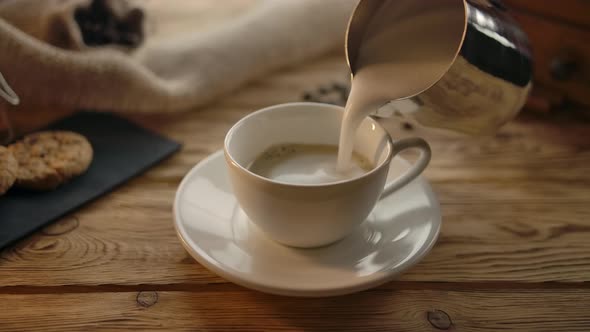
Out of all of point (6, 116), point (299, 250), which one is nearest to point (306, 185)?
point (299, 250)

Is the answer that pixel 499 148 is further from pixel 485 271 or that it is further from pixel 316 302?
pixel 316 302

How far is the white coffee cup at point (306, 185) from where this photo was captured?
1.76 feet

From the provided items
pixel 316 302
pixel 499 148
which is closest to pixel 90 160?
pixel 316 302

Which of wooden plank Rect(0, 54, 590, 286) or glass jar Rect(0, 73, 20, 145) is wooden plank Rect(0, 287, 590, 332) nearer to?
wooden plank Rect(0, 54, 590, 286)

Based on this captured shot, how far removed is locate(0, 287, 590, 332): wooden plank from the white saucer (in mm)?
41

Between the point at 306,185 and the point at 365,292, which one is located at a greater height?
the point at 306,185

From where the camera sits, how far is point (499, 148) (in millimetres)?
875

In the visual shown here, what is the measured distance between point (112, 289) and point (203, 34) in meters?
0.66

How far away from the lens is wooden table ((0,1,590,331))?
0.54m

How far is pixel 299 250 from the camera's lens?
1.95 ft

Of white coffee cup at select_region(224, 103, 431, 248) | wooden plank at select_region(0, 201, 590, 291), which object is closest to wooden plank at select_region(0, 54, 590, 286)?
wooden plank at select_region(0, 201, 590, 291)

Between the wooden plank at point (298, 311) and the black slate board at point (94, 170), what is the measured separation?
0.12 m

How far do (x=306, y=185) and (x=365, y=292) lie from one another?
15 centimetres

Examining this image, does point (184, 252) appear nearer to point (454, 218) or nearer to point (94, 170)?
point (94, 170)
